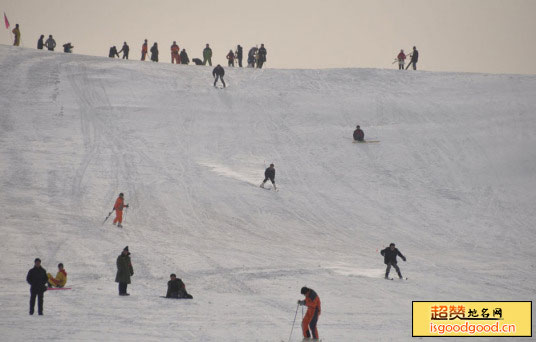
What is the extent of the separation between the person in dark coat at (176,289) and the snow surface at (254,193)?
267 millimetres

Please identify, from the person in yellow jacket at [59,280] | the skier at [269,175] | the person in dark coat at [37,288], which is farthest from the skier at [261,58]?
the person in dark coat at [37,288]

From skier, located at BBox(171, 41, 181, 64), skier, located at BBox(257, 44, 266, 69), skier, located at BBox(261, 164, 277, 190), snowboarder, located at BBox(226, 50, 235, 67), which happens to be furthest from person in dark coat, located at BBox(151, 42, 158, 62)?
skier, located at BBox(261, 164, 277, 190)

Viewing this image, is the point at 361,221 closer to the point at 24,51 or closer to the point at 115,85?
the point at 115,85

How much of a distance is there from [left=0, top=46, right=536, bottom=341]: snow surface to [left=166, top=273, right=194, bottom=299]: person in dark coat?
0.87ft

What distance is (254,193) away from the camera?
94.5ft

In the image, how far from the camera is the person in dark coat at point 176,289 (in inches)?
661

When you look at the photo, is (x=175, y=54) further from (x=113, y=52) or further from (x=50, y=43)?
(x=50, y=43)

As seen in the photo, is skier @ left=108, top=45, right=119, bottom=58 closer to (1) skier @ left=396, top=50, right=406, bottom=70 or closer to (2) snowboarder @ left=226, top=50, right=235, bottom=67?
(2) snowboarder @ left=226, top=50, right=235, bottom=67

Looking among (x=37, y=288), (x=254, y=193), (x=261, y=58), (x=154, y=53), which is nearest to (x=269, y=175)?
(x=254, y=193)

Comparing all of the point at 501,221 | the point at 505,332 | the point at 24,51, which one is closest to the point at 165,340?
the point at 505,332

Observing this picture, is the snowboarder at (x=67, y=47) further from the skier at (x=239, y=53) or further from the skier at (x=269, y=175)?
the skier at (x=269, y=175)

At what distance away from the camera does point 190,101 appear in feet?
128

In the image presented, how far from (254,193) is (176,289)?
481 inches

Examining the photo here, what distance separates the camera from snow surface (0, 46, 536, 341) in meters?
16.3
